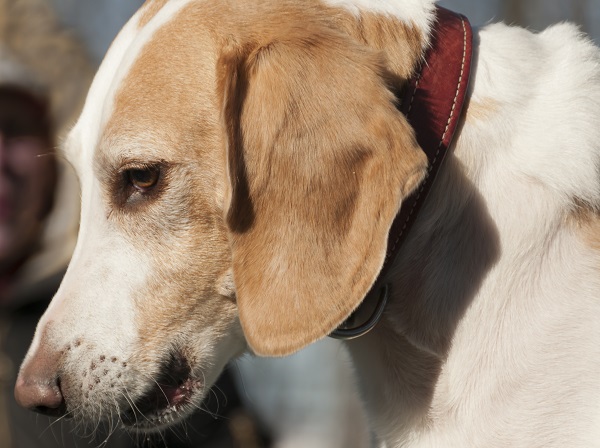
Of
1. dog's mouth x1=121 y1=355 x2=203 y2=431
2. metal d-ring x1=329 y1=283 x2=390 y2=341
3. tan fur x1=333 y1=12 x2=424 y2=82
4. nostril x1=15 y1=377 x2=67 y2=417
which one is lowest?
dog's mouth x1=121 y1=355 x2=203 y2=431

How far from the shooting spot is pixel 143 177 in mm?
2574

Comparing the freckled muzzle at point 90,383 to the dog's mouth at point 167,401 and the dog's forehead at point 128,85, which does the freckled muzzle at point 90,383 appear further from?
the dog's forehead at point 128,85

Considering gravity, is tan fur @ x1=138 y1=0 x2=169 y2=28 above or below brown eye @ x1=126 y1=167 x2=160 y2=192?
above

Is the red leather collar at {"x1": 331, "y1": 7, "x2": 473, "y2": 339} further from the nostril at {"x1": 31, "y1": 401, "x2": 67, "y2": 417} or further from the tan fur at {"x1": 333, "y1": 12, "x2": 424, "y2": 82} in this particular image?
the nostril at {"x1": 31, "y1": 401, "x2": 67, "y2": 417}

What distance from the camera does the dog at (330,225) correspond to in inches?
94.0

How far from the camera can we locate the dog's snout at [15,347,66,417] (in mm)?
2539

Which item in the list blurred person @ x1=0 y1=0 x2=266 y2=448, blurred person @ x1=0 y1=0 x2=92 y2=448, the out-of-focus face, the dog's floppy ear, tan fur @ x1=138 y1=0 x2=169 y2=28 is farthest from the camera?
the out-of-focus face

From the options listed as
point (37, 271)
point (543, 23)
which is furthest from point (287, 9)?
point (543, 23)

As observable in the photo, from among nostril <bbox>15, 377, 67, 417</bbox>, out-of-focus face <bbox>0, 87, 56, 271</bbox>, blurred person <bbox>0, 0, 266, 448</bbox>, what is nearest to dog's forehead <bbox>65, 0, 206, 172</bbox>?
nostril <bbox>15, 377, 67, 417</bbox>

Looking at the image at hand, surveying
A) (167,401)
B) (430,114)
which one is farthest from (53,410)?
(430,114)

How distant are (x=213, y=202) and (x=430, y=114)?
25.6 inches

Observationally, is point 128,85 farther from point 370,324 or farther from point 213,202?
point 370,324

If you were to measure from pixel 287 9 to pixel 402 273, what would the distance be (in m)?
0.82

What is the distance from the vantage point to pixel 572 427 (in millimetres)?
2441
